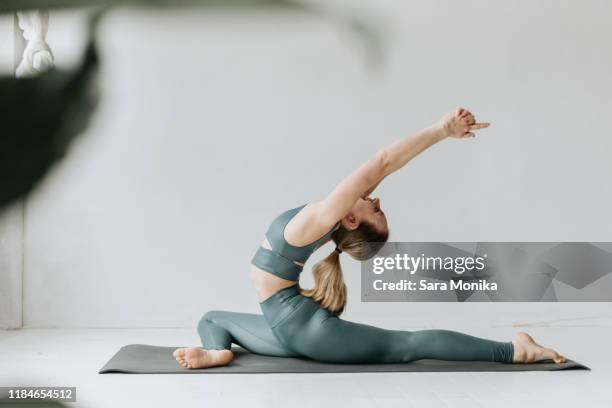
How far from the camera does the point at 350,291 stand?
4.52 meters

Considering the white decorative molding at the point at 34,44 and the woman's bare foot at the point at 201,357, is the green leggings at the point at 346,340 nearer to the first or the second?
the woman's bare foot at the point at 201,357

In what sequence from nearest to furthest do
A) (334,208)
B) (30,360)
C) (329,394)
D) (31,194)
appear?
1. (31,194)
2. (329,394)
3. (334,208)
4. (30,360)

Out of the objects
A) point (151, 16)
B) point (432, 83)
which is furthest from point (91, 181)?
point (151, 16)

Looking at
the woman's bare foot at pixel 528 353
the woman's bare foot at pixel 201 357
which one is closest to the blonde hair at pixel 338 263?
the woman's bare foot at pixel 201 357

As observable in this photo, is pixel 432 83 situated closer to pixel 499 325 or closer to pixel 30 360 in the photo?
pixel 499 325

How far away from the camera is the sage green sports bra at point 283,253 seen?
2.87 meters

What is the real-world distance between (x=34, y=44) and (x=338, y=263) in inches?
107

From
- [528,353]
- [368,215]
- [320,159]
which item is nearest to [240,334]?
[368,215]

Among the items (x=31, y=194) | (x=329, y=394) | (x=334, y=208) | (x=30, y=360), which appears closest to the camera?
(x=31, y=194)

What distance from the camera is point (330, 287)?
290cm

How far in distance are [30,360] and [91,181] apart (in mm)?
1333

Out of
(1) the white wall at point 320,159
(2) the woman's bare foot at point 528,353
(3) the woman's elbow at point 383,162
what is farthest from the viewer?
(1) the white wall at point 320,159

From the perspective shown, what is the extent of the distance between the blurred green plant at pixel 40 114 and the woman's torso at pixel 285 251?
2646 mm

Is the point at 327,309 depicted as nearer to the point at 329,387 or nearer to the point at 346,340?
the point at 346,340
